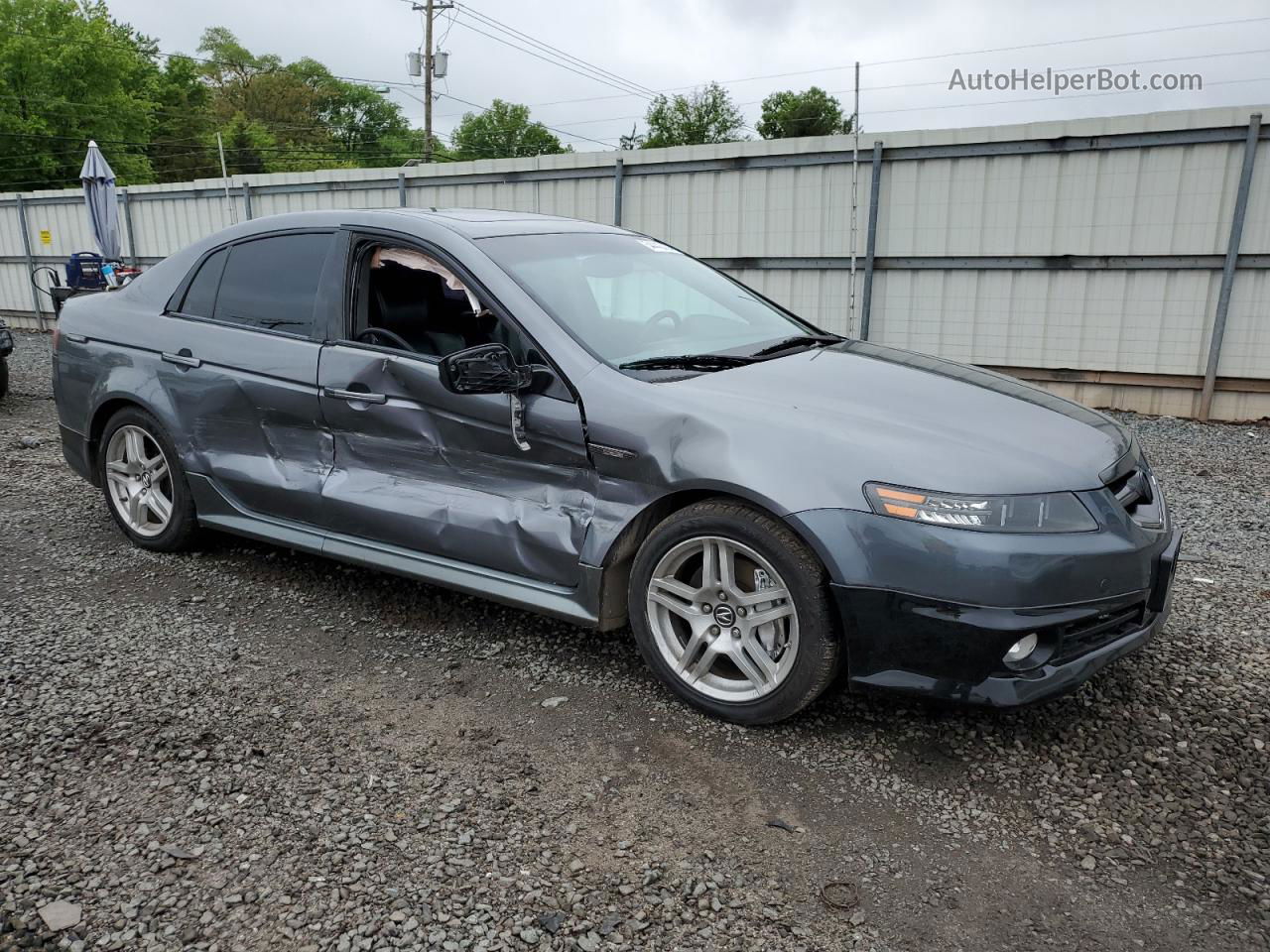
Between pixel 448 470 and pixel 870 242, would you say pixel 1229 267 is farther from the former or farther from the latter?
pixel 448 470

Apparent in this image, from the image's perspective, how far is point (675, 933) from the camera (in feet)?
7.24

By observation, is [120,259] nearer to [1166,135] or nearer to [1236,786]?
[1166,135]

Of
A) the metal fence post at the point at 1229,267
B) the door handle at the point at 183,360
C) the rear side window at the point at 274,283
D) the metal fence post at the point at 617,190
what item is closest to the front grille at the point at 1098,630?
the rear side window at the point at 274,283

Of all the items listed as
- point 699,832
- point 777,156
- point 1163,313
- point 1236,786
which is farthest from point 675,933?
→ point 777,156

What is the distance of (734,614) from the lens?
9.98ft

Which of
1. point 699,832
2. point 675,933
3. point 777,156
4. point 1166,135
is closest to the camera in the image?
point 675,933

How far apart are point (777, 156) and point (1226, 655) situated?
8071 mm

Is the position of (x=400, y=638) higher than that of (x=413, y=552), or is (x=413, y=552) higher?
(x=413, y=552)

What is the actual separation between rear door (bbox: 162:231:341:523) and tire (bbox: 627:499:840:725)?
161 centimetres

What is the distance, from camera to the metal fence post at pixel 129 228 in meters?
17.3

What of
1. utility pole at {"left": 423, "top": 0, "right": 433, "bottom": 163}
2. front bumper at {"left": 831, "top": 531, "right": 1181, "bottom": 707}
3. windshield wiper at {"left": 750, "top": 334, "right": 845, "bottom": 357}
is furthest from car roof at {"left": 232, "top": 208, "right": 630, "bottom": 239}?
utility pole at {"left": 423, "top": 0, "right": 433, "bottom": 163}

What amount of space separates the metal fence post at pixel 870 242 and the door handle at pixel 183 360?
734cm

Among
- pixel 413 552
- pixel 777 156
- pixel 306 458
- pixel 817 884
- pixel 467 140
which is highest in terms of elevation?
pixel 467 140

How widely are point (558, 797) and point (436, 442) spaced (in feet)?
4.73
